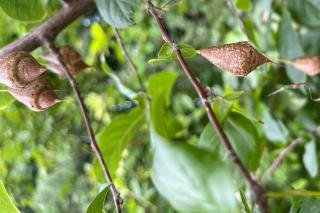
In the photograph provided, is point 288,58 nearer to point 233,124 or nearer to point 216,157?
point 233,124

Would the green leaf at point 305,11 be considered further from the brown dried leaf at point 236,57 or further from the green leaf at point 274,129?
the brown dried leaf at point 236,57

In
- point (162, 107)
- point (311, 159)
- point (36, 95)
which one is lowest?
point (311, 159)

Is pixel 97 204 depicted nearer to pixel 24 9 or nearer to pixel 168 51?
pixel 168 51

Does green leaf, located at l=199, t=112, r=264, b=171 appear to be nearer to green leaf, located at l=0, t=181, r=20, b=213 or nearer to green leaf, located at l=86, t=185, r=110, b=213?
green leaf, located at l=86, t=185, r=110, b=213

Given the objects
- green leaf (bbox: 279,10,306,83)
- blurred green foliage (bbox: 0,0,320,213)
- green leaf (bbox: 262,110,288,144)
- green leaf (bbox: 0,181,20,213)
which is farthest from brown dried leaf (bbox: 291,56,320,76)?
green leaf (bbox: 0,181,20,213)

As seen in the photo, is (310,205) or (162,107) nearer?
(310,205)

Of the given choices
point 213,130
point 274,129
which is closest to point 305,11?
point 274,129

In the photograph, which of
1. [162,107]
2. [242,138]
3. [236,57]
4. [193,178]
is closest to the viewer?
[193,178]
